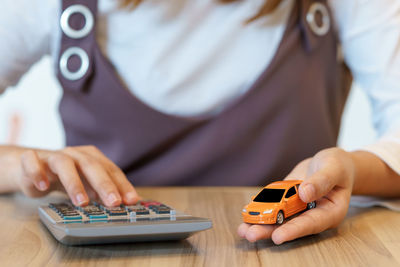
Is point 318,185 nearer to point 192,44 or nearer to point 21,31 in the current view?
point 192,44

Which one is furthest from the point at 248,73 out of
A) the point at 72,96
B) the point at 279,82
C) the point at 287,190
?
the point at 287,190

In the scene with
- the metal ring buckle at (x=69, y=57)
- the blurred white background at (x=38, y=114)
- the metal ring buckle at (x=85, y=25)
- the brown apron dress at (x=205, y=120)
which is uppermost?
the metal ring buckle at (x=85, y=25)

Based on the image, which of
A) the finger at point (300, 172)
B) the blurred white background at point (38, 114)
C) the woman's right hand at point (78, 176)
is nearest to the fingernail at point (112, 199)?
the woman's right hand at point (78, 176)

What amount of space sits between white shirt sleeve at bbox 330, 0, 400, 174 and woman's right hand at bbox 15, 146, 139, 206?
19.5 inches

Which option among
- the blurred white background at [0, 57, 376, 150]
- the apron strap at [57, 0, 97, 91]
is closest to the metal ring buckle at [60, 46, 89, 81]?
the apron strap at [57, 0, 97, 91]

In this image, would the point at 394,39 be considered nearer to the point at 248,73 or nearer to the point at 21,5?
the point at 248,73

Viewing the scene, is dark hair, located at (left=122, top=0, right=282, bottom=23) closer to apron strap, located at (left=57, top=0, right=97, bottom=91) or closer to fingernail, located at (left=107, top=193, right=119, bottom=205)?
apron strap, located at (left=57, top=0, right=97, bottom=91)

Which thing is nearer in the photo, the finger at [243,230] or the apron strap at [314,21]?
the finger at [243,230]

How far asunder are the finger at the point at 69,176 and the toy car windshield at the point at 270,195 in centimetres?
19

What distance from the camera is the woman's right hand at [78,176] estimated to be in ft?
1.87

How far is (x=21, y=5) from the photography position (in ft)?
2.90

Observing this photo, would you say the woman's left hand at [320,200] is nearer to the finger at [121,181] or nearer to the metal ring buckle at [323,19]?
the finger at [121,181]

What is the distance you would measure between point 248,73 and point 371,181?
0.32 meters

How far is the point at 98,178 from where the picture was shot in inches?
23.1
